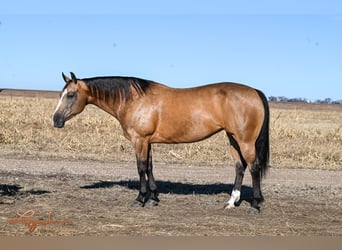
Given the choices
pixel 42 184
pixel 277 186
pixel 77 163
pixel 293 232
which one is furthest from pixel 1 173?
pixel 293 232

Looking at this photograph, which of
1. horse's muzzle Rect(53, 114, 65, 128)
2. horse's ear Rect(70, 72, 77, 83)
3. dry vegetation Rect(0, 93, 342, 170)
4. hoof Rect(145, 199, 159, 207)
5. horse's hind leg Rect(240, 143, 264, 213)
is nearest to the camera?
horse's hind leg Rect(240, 143, 264, 213)

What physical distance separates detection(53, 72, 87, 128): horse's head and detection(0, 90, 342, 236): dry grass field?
1.47 metres

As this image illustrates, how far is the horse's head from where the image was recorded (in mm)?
10391

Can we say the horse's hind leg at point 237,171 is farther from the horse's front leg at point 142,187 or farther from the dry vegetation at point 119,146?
the dry vegetation at point 119,146

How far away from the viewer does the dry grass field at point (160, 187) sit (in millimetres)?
8242

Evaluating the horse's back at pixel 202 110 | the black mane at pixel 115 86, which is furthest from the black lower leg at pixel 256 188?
the black mane at pixel 115 86

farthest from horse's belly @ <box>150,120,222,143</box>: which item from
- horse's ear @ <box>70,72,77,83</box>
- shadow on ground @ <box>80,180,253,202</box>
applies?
horse's ear @ <box>70,72,77,83</box>

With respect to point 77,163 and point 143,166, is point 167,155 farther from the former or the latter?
point 143,166

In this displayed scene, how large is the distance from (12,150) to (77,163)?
3.16 metres

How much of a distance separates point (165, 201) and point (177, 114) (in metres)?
1.67

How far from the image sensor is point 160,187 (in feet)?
39.9

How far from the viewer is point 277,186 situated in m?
12.8

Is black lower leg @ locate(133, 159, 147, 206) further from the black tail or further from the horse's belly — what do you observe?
the black tail

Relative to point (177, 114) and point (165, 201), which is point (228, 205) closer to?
point (165, 201)
